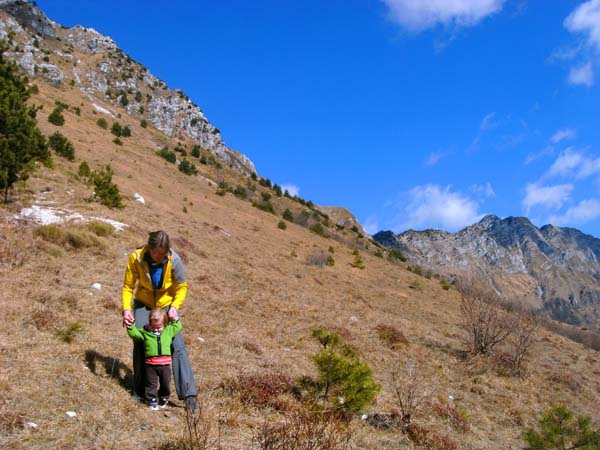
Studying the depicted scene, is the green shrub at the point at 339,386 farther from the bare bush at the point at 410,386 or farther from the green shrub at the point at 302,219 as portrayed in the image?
the green shrub at the point at 302,219

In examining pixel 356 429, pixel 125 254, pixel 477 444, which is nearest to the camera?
pixel 356 429

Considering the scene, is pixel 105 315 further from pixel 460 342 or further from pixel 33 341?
pixel 460 342

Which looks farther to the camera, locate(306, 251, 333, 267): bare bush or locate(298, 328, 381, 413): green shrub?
locate(306, 251, 333, 267): bare bush

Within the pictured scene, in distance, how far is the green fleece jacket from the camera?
470 cm

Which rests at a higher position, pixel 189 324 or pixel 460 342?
pixel 460 342

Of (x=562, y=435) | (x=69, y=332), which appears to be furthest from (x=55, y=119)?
(x=562, y=435)

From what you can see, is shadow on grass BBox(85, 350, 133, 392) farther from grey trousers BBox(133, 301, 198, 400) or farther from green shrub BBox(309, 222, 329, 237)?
green shrub BBox(309, 222, 329, 237)

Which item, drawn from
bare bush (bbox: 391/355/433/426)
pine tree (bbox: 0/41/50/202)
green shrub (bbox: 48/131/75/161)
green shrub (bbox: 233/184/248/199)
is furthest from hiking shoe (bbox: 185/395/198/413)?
green shrub (bbox: 233/184/248/199)

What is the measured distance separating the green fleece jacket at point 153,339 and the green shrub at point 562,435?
5124 mm

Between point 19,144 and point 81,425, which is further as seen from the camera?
point 19,144

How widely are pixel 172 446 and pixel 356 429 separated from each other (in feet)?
8.31

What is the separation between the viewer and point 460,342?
46.0 ft

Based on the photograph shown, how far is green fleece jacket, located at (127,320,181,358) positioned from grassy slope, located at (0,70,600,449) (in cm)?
57

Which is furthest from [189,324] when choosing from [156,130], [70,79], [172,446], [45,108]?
[70,79]
